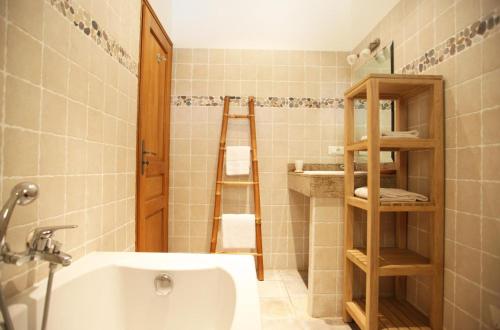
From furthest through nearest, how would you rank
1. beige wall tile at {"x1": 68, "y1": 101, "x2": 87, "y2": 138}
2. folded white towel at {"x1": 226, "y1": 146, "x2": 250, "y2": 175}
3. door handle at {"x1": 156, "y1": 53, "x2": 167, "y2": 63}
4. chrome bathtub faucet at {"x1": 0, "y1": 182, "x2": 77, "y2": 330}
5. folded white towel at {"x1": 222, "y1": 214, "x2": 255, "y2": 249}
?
folded white towel at {"x1": 226, "y1": 146, "x2": 250, "y2": 175} → folded white towel at {"x1": 222, "y1": 214, "x2": 255, "y2": 249} → door handle at {"x1": 156, "y1": 53, "x2": 167, "y2": 63} → beige wall tile at {"x1": 68, "y1": 101, "x2": 87, "y2": 138} → chrome bathtub faucet at {"x1": 0, "y1": 182, "x2": 77, "y2": 330}

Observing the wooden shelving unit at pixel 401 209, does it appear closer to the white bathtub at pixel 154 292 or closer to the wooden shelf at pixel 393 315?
the wooden shelf at pixel 393 315

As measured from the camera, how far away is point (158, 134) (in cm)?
197

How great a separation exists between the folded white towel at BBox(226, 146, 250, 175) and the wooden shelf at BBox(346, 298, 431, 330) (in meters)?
1.26

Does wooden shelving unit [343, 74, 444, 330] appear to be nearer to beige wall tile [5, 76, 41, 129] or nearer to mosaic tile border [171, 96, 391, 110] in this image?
mosaic tile border [171, 96, 391, 110]

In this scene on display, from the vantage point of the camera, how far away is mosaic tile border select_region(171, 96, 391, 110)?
2.33 m

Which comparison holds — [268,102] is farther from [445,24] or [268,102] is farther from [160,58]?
[445,24]

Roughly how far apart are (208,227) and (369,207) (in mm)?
1512

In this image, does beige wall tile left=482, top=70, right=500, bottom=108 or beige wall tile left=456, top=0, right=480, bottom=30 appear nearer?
beige wall tile left=482, top=70, right=500, bottom=108

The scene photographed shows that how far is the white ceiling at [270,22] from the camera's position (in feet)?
6.56

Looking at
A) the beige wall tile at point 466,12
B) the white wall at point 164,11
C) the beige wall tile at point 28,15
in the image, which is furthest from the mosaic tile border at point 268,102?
the beige wall tile at point 28,15

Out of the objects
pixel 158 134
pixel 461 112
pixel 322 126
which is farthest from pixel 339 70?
pixel 158 134

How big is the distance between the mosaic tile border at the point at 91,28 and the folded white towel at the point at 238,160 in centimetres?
107

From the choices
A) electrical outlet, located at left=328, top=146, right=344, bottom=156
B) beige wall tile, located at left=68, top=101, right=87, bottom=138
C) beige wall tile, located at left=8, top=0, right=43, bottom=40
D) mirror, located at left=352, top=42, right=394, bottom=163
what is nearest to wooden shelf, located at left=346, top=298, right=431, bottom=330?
mirror, located at left=352, top=42, right=394, bottom=163

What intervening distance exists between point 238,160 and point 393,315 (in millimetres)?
1520
